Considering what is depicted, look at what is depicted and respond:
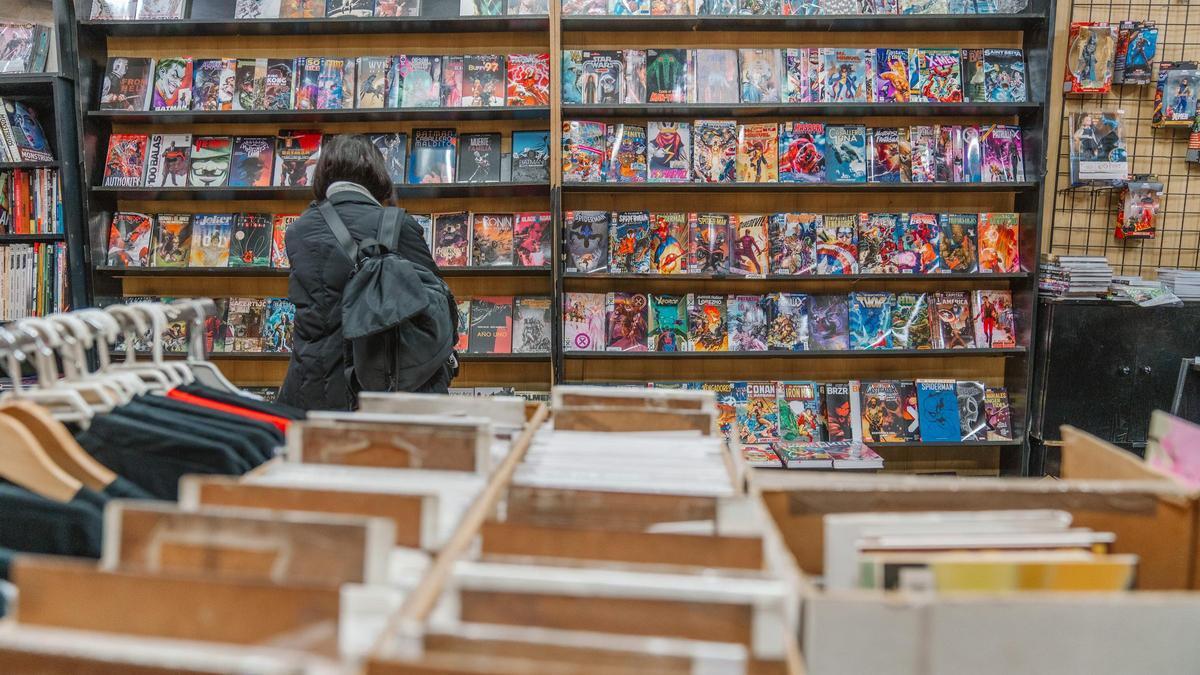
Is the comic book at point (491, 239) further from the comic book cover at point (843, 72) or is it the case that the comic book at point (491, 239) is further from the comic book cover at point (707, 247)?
the comic book cover at point (843, 72)

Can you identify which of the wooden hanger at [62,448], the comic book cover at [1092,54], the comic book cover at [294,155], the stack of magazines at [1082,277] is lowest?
the wooden hanger at [62,448]

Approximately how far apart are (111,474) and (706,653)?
997 millimetres

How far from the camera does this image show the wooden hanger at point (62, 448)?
1.18m

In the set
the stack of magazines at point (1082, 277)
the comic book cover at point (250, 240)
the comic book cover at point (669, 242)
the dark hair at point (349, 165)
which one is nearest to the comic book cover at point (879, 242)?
the stack of magazines at point (1082, 277)

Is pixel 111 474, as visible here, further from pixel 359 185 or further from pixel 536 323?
pixel 536 323

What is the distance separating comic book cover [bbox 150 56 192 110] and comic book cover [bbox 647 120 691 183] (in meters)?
1.97

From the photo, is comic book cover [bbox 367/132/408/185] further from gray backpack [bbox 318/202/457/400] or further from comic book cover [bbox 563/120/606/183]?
gray backpack [bbox 318/202/457/400]

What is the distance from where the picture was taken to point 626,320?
3525 millimetres

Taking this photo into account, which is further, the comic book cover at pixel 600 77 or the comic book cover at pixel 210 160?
the comic book cover at pixel 210 160

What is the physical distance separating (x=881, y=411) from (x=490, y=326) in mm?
1749

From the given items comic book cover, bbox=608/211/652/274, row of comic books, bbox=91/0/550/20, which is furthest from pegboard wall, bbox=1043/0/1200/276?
row of comic books, bbox=91/0/550/20

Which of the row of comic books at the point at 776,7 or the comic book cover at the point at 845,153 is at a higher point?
the row of comic books at the point at 776,7

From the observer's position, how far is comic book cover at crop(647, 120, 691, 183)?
341 cm

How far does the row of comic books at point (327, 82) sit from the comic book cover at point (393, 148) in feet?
0.47
